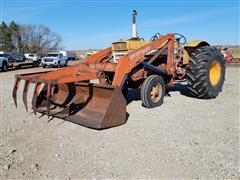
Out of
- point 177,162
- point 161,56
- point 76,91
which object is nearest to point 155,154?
point 177,162

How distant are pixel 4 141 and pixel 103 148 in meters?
1.86

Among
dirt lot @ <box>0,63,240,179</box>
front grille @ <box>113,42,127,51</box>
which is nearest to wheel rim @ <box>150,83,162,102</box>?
dirt lot @ <box>0,63,240,179</box>

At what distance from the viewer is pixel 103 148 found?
5.04 meters

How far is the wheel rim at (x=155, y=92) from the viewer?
308 inches

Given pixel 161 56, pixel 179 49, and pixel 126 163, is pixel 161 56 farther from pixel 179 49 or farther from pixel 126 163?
pixel 126 163

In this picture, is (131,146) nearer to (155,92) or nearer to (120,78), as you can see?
(120,78)

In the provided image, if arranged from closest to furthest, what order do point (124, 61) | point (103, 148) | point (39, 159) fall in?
point (39, 159), point (103, 148), point (124, 61)

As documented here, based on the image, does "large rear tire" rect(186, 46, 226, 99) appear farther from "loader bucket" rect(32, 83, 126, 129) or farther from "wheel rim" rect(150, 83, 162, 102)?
"loader bucket" rect(32, 83, 126, 129)

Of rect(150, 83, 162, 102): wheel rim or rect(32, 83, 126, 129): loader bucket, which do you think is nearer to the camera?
rect(32, 83, 126, 129): loader bucket

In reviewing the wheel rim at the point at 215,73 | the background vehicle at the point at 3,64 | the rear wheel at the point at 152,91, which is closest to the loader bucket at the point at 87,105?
the rear wheel at the point at 152,91

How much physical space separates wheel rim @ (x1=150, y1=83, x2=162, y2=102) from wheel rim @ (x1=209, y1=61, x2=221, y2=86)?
187 cm

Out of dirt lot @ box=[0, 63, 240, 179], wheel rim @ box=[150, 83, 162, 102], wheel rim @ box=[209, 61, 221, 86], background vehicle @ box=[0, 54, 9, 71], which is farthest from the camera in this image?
background vehicle @ box=[0, 54, 9, 71]

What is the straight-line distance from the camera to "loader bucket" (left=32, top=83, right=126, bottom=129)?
6012 millimetres

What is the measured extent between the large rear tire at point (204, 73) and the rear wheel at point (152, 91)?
0.94 m
